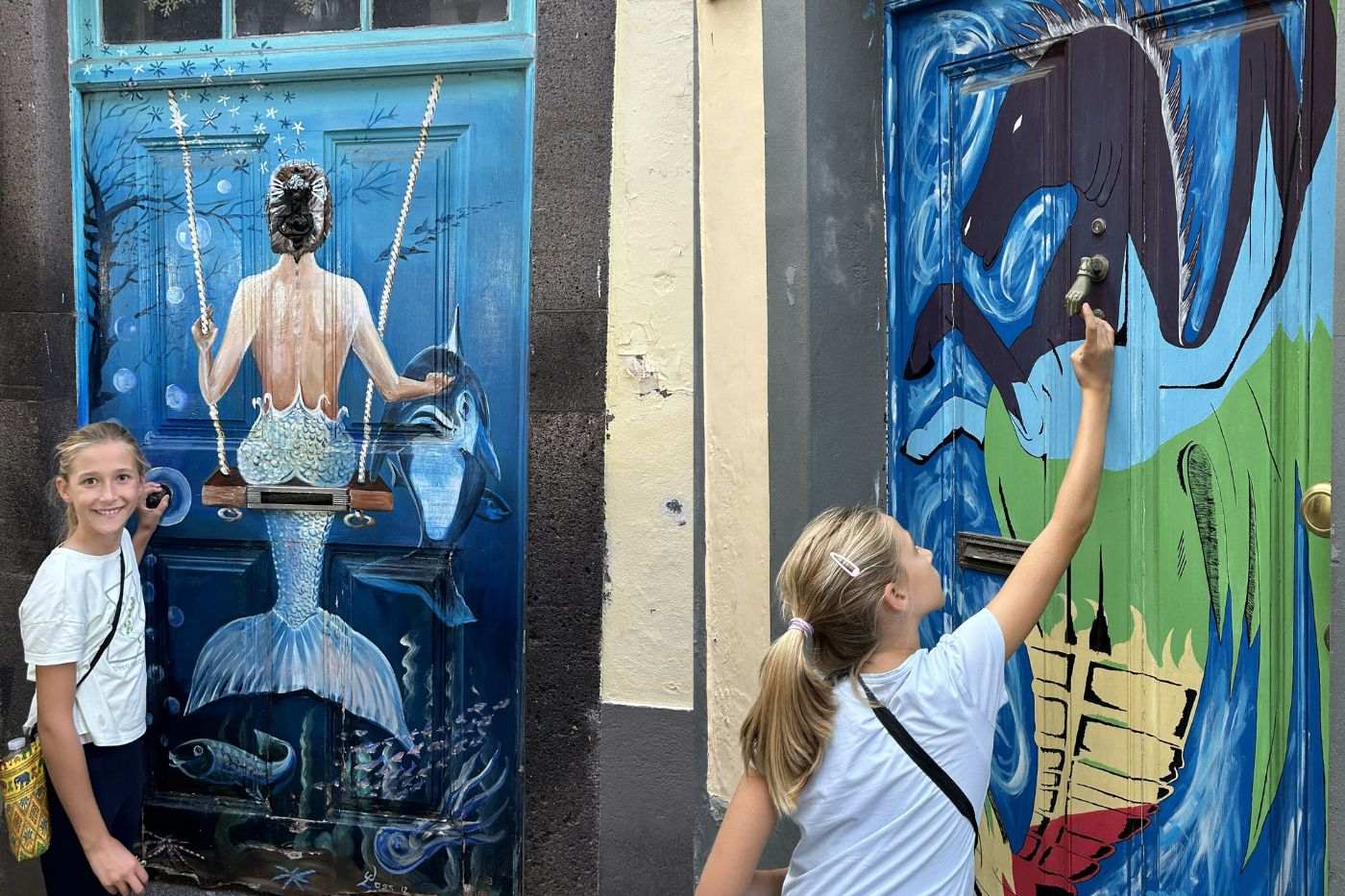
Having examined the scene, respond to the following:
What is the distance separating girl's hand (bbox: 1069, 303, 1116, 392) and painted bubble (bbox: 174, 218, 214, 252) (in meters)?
3.18

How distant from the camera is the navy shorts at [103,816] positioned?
10.6ft

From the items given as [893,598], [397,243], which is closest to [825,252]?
[893,598]

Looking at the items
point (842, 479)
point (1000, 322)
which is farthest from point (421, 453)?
point (1000, 322)

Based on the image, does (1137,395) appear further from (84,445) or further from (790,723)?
(84,445)

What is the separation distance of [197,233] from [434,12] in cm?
119

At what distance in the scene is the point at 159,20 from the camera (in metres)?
4.52

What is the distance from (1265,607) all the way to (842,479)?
1.16 metres

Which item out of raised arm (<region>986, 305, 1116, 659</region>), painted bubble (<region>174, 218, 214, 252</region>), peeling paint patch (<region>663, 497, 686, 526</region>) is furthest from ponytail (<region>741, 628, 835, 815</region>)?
painted bubble (<region>174, 218, 214, 252</region>)

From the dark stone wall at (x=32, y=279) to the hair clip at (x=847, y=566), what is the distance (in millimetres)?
3470

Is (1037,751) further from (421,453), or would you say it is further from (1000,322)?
(421,453)

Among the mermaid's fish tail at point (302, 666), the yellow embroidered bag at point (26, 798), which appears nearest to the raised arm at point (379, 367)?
the mermaid's fish tail at point (302, 666)

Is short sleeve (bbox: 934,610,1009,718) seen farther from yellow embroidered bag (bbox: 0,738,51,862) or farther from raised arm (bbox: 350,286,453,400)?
raised arm (bbox: 350,286,453,400)

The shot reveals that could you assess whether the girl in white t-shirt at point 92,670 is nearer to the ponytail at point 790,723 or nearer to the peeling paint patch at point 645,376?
the peeling paint patch at point 645,376

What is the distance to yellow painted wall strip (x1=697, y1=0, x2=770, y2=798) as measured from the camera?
3.44m
